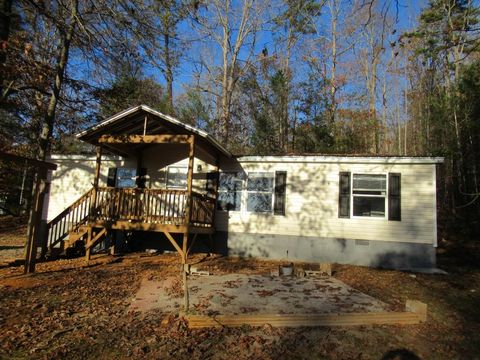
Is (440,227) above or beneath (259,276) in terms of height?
above

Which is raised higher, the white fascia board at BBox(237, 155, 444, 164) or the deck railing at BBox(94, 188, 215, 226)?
the white fascia board at BBox(237, 155, 444, 164)

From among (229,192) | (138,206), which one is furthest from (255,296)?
(229,192)

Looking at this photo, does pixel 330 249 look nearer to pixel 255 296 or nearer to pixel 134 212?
pixel 255 296

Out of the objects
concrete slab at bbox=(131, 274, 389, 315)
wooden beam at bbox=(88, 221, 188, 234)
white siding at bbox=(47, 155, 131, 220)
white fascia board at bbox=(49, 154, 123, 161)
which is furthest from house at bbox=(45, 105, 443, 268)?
concrete slab at bbox=(131, 274, 389, 315)

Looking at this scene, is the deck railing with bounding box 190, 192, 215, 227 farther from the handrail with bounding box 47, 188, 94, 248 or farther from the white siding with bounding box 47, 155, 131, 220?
the white siding with bounding box 47, 155, 131, 220

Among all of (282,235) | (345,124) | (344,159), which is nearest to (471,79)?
(345,124)

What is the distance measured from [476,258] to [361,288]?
23.3 feet

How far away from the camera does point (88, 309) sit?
5613 mm

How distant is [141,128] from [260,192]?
14.7 ft

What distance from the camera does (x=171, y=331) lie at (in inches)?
181

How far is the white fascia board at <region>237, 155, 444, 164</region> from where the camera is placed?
10.2 metres

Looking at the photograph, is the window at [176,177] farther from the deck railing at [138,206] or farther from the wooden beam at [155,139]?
the wooden beam at [155,139]

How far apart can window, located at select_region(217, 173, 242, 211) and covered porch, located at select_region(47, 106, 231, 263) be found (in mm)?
231

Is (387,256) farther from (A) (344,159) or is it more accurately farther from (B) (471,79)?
(B) (471,79)
